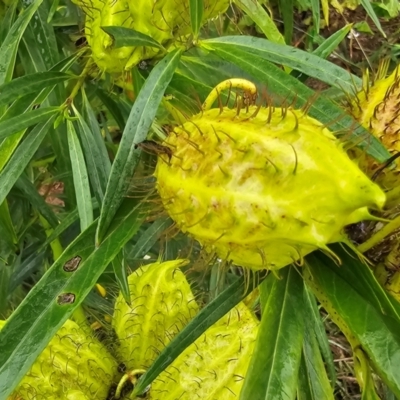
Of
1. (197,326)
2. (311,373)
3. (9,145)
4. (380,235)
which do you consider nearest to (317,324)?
(311,373)

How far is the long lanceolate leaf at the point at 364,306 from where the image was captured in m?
0.57

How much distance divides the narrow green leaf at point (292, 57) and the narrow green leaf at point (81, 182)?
22 cm

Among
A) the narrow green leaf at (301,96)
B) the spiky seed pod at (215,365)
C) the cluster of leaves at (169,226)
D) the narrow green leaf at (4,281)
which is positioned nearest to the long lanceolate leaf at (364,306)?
the cluster of leaves at (169,226)

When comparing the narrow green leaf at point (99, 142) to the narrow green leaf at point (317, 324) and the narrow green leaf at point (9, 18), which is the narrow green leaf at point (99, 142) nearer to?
the narrow green leaf at point (9, 18)

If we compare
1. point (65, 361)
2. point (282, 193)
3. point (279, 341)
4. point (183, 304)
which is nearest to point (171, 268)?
point (183, 304)

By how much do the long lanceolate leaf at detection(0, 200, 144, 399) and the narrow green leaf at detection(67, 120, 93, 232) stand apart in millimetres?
118

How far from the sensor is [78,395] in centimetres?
80

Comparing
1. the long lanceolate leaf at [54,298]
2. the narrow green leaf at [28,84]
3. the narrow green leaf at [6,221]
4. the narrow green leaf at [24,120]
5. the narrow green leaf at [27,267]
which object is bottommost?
the narrow green leaf at [27,267]

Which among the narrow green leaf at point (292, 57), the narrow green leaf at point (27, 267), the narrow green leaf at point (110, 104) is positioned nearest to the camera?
the narrow green leaf at point (292, 57)

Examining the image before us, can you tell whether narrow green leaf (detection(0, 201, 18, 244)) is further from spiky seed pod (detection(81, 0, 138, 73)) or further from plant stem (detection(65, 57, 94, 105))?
spiky seed pod (detection(81, 0, 138, 73))

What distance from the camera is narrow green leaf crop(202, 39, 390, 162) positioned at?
575mm

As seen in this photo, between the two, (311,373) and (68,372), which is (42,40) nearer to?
(68,372)

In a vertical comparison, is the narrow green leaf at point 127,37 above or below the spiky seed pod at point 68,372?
above

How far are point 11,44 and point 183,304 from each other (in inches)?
16.4
